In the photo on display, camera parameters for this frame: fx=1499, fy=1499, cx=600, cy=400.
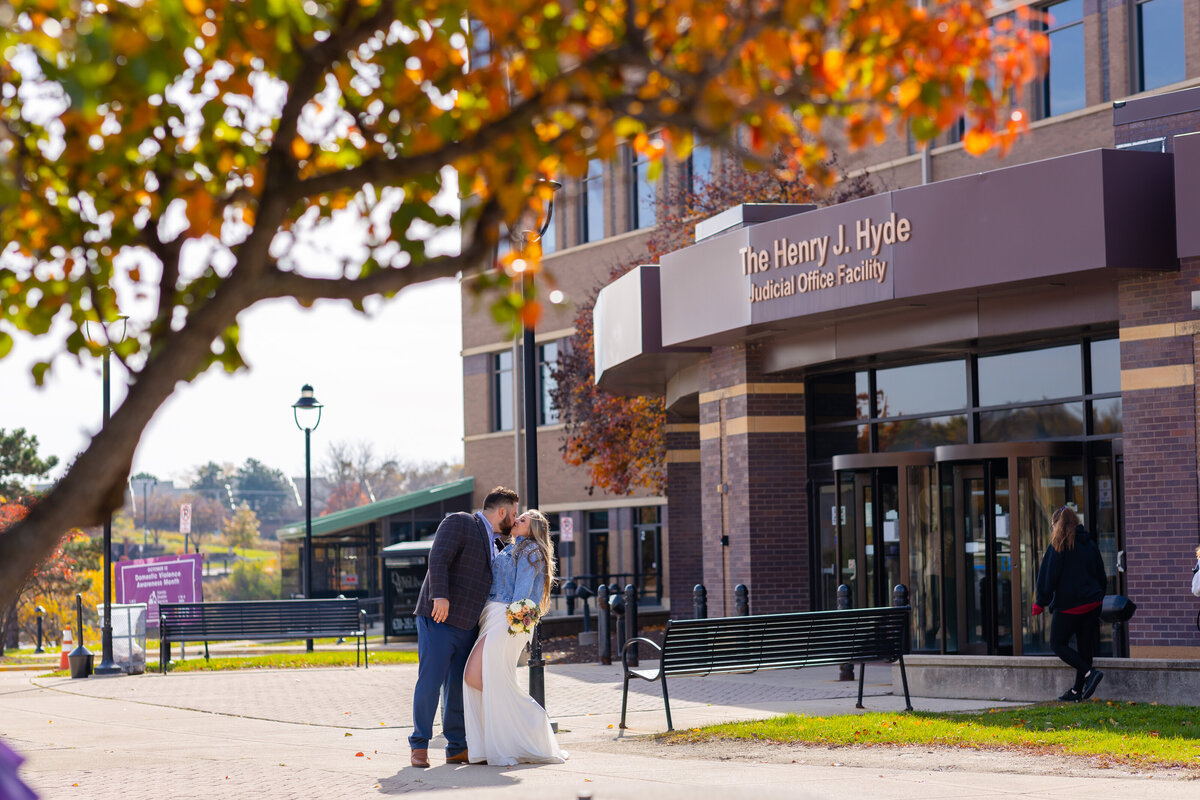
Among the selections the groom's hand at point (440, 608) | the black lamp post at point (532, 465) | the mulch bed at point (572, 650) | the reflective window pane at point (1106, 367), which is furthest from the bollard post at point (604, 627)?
the groom's hand at point (440, 608)

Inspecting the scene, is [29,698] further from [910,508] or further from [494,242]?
[494,242]

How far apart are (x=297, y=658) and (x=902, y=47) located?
2081 cm

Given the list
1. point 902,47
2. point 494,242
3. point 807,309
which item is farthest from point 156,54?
point 807,309

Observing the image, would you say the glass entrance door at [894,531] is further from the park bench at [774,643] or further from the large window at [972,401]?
the park bench at [774,643]

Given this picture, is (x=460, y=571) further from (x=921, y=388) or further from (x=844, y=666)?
(x=921, y=388)

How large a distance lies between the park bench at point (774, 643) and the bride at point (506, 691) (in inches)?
68.5

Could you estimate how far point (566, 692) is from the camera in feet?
53.2

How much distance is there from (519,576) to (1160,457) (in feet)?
24.7

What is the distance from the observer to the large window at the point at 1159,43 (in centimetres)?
2483

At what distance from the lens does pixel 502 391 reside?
42.6 m

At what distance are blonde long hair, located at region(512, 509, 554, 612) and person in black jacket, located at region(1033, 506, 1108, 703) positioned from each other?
506 centimetres

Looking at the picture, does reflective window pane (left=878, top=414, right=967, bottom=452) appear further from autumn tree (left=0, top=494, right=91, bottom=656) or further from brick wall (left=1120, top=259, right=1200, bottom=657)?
autumn tree (left=0, top=494, right=91, bottom=656)

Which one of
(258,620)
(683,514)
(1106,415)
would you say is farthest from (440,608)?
(683,514)

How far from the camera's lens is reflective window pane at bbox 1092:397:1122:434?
16234 millimetres
